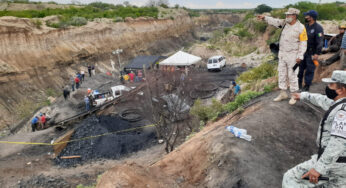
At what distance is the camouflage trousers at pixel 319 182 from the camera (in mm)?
2762

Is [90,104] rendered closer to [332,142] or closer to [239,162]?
[239,162]

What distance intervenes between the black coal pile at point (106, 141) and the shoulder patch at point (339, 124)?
11.6m

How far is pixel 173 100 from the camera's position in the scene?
1370cm

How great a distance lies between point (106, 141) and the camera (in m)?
13.9

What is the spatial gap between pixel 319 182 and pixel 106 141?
12.6 metres

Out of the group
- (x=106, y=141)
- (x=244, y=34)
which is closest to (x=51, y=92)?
(x=106, y=141)

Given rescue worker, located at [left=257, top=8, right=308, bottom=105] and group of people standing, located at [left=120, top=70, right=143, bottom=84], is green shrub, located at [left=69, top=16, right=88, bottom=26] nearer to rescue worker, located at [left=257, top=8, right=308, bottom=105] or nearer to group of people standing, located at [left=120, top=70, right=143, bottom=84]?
group of people standing, located at [left=120, top=70, right=143, bottom=84]

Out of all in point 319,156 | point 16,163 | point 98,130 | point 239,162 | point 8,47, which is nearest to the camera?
point 319,156

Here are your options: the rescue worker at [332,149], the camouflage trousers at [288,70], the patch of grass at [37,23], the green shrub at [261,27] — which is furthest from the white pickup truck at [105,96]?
the green shrub at [261,27]

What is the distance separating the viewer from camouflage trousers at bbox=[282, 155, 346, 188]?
276 centimetres

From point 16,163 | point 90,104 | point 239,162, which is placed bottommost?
point 16,163

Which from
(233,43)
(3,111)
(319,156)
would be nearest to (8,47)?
(3,111)

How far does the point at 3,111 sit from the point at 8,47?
6.68 m

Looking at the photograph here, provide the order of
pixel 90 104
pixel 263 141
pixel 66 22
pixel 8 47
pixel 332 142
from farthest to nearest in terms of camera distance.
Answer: pixel 66 22
pixel 8 47
pixel 90 104
pixel 263 141
pixel 332 142
